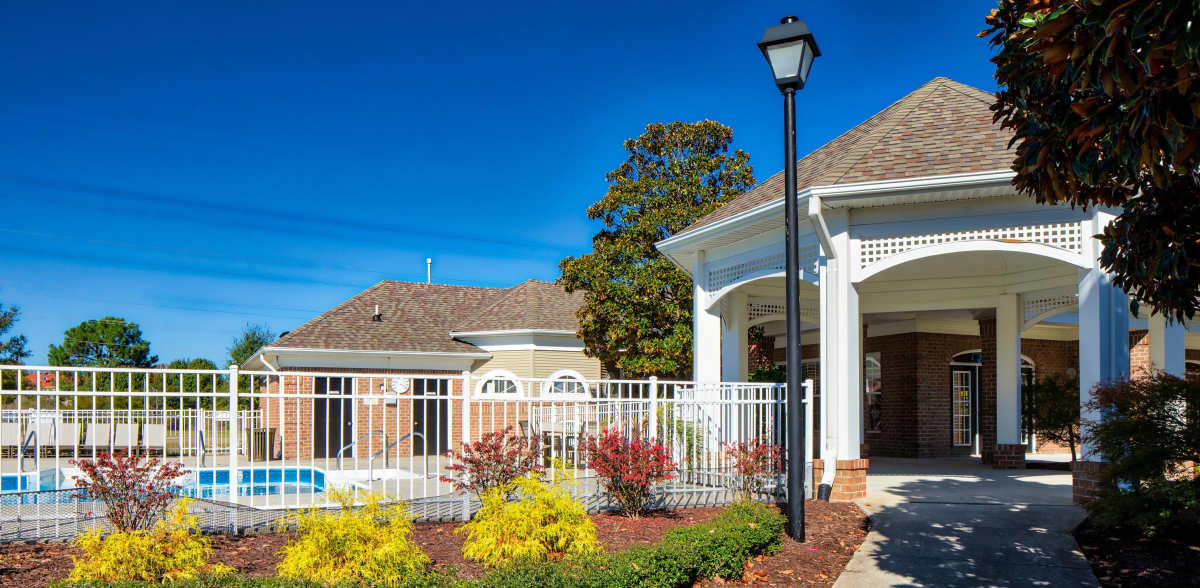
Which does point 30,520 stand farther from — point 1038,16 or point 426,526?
point 1038,16

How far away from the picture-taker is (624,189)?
2061cm

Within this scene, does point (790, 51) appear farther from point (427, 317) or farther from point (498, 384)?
point (427, 317)

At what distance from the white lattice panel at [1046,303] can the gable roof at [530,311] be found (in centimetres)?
1105

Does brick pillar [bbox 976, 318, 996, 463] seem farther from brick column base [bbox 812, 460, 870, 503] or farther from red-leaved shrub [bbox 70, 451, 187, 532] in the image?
red-leaved shrub [bbox 70, 451, 187, 532]

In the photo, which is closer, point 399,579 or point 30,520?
point 399,579

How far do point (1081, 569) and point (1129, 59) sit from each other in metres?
5.25

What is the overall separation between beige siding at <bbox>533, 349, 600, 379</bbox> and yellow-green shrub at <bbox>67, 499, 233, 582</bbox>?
16602 millimetres

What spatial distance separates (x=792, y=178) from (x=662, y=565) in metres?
3.87

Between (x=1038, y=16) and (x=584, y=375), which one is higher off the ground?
(x=1038, y=16)

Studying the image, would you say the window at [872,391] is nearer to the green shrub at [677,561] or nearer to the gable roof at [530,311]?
the gable roof at [530,311]

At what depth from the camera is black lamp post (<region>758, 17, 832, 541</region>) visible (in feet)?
26.3

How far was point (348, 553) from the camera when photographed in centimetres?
568

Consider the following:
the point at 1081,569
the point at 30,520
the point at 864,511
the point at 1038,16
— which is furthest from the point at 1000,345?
the point at 30,520

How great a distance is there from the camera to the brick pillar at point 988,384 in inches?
664
